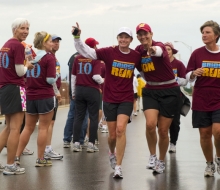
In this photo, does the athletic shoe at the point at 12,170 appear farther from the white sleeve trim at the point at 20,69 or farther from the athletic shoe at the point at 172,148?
the athletic shoe at the point at 172,148

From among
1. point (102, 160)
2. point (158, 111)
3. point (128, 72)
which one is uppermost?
point (128, 72)

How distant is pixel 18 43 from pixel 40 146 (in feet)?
5.99

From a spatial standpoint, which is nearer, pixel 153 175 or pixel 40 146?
pixel 153 175

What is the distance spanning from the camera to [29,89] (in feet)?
33.1

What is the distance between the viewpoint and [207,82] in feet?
29.3

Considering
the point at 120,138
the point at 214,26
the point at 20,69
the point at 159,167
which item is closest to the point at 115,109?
the point at 120,138

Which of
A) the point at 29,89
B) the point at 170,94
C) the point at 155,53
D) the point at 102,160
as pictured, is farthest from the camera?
the point at 102,160

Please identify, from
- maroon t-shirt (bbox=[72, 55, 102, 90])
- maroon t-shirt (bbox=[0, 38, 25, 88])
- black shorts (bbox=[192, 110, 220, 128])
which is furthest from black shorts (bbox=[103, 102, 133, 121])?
maroon t-shirt (bbox=[72, 55, 102, 90])

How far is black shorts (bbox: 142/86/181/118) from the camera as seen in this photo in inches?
371

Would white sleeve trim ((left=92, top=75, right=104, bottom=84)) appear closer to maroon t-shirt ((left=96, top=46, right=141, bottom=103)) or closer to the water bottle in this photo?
the water bottle

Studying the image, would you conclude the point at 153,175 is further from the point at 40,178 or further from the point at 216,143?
the point at 40,178

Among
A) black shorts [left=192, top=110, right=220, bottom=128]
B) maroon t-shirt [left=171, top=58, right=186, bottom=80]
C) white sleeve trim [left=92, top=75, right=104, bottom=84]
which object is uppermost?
maroon t-shirt [left=171, top=58, right=186, bottom=80]

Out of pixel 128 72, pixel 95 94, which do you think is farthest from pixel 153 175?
pixel 95 94

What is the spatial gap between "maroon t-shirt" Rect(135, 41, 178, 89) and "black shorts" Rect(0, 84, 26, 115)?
1.80 m
